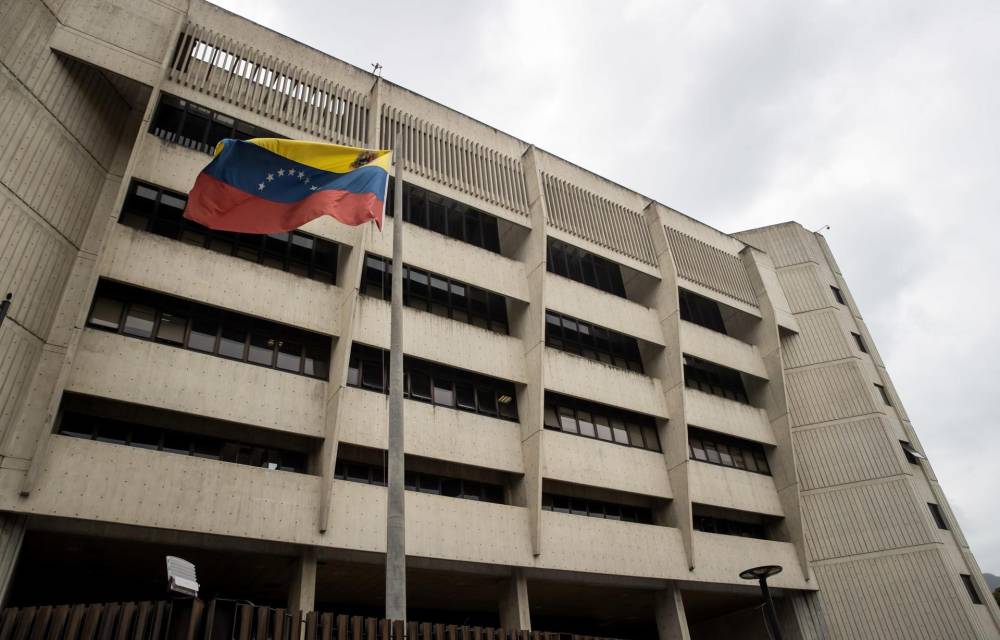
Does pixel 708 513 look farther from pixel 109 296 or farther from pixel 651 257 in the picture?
pixel 109 296

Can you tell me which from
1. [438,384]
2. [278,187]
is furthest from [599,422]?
[278,187]

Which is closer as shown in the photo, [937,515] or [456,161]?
[456,161]

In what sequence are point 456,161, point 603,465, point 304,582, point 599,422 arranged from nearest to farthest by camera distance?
point 304,582 → point 603,465 → point 456,161 → point 599,422

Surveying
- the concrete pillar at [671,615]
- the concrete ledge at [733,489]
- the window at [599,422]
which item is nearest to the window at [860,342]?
the concrete ledge at [733,489]

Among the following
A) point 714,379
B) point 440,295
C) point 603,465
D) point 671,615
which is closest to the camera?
point 671,615

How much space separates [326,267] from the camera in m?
23.1

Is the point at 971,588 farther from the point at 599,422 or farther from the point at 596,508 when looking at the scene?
the point at 599,422

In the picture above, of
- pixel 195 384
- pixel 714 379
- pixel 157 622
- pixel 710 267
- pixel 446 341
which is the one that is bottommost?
pixel 157 622

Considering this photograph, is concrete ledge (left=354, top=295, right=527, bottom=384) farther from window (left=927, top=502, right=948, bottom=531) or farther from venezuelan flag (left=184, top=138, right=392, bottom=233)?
window (left=927, top=502, right=948, bottom=531)

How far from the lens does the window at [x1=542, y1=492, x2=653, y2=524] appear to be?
80.0 feet

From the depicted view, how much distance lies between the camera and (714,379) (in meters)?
32.3

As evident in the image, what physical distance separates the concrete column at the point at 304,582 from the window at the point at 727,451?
17240 mm

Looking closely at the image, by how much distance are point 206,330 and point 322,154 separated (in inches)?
286

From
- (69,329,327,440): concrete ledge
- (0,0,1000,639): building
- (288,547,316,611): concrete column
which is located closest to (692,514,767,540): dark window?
(0,0,1000,639): building
